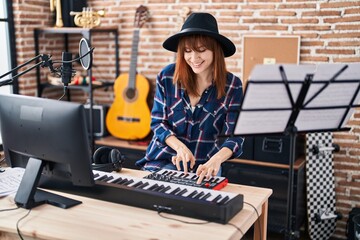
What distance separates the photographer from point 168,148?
8.05 ft

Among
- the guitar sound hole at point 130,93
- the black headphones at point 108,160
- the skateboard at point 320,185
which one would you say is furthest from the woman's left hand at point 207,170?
the guitar sound hole at point 130,93

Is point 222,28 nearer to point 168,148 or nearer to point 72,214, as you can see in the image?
point 168,148

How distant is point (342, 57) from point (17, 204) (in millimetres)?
2649

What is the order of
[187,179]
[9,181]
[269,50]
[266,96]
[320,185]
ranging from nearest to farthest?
[266,96] → [187,179] → [9,181] → [320,185] → [269,50]

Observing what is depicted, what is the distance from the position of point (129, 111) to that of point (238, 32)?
1.16 m

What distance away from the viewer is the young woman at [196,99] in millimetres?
2336

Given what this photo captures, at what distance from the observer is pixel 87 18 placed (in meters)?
4.07

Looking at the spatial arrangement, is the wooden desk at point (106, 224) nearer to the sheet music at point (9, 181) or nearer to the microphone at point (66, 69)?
the sheet music at point (9, 181)

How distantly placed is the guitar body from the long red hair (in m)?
1.63

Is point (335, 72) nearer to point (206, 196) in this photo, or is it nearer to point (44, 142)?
point (206, 196)

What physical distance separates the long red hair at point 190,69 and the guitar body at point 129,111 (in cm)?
163

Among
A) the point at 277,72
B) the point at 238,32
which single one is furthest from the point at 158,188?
the point at 238,32

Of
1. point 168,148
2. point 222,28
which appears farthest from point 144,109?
point 168,148

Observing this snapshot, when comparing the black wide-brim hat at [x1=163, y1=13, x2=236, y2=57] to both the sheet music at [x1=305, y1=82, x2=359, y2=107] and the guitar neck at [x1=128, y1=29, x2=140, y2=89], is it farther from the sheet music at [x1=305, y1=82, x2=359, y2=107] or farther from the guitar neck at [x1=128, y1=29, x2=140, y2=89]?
the guitar neck at [x1=128, y1=29, x2=140, y2=89]
